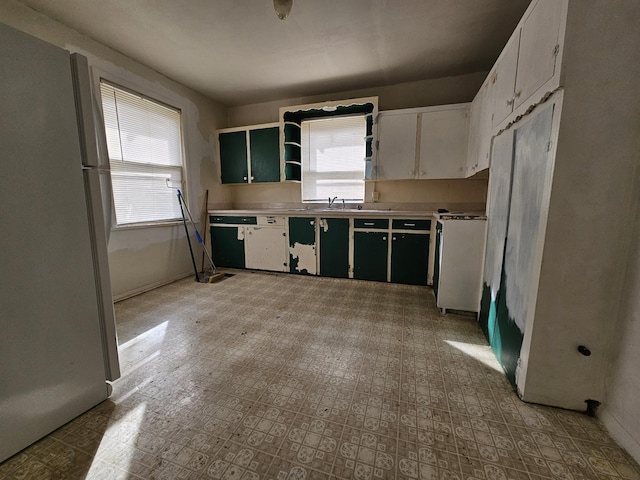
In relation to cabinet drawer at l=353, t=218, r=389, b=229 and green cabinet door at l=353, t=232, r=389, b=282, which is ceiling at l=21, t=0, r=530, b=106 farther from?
green cabinet door at l=353, t=232, r=389, b=282

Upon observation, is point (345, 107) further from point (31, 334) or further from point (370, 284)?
point (31, 334)

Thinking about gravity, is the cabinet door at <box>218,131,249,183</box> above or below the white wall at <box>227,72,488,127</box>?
below

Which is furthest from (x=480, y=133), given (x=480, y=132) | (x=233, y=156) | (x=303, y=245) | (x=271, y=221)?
(x=233, y=156)

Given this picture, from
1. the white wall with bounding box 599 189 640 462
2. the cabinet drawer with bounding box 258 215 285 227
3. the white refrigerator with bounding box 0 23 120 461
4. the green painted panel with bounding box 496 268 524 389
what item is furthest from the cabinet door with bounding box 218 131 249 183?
the white wall with bounding box 599 189 640 462

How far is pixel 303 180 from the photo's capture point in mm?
4074

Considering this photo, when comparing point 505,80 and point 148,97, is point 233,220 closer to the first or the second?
point 148,97

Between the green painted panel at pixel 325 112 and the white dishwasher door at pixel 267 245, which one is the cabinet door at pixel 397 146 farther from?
the white dishwasher door at pixel 267 245

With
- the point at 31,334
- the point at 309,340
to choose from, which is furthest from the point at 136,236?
the point at 309,340

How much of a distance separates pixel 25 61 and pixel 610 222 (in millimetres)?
2593

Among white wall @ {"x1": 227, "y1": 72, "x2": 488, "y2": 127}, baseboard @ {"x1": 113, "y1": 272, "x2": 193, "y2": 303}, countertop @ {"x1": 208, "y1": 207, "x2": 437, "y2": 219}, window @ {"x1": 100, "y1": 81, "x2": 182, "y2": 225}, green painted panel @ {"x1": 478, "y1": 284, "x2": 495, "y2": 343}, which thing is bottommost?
baseboard @ {"x1": 113, "y1": 272, "x2": 193, "y2": 303}

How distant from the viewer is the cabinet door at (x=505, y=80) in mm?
1656

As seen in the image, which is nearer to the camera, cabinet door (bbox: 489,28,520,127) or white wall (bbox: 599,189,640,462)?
white wall (bbox: 599,189,640,462)

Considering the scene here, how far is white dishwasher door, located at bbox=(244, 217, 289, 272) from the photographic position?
12.2 feet

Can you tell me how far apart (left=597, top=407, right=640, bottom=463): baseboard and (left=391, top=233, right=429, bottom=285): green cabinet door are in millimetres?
1943
